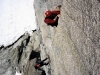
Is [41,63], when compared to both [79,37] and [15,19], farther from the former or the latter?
[15,19]

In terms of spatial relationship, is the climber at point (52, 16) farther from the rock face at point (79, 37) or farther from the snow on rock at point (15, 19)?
the snow on rock at point (15, 19)

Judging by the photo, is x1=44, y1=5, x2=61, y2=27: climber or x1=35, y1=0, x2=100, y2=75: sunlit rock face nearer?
x1=35, y1=0, x2=100, y2=75: sunlit rock face

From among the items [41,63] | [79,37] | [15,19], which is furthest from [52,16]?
[15,19]

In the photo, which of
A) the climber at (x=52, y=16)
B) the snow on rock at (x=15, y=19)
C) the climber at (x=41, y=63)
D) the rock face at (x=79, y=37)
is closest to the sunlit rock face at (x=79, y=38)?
the rock face at (x=79, y=37)

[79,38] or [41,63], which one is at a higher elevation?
[79,38]

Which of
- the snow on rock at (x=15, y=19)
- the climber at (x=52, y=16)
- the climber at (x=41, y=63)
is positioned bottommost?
the climber at (x=41, y=63)

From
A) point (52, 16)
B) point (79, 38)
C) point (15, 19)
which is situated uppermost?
point (52, 16)

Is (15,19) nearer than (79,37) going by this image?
No

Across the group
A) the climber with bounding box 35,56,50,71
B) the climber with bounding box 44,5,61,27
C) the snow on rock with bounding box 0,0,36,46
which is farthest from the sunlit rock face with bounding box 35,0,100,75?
the snow on rock with bounding box 0,0,36,46

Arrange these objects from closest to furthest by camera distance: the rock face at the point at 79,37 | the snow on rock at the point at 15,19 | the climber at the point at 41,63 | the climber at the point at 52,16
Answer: the rock face at the point at 79,37
the climber at the point at 52,16
the climber at the point at 41,63
the snow on rock at the point at 15,19

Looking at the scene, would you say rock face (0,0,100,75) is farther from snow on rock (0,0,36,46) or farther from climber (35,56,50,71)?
snow on rock (0,0,36,46)

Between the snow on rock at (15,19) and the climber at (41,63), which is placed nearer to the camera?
the climber at (41,63)

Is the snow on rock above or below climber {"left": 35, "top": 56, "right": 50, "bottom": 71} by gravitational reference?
above

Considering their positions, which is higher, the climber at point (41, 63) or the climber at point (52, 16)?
the climber at point (52, 16)
